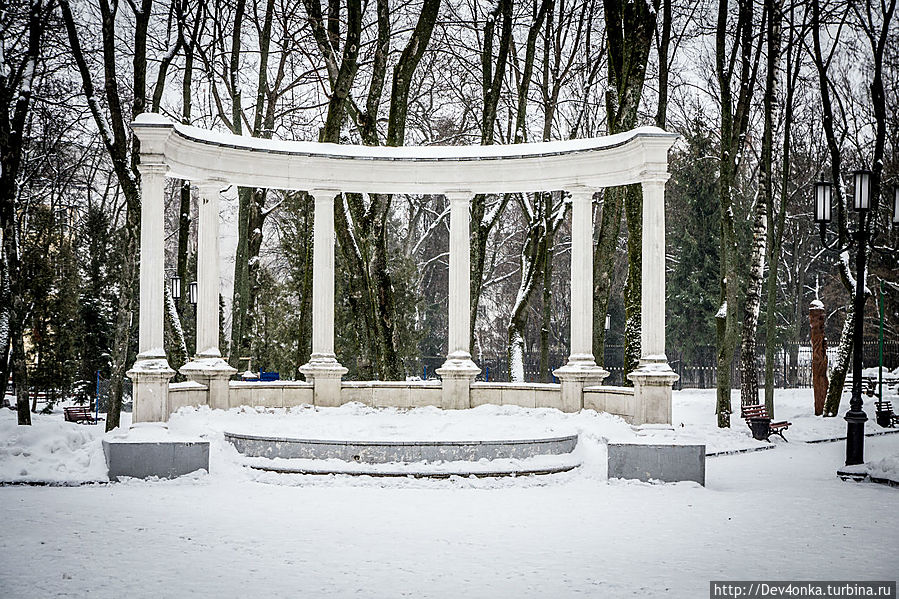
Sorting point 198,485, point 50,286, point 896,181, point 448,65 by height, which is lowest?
point 198,485

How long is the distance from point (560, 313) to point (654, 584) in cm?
5964

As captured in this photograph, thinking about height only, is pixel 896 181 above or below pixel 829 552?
above

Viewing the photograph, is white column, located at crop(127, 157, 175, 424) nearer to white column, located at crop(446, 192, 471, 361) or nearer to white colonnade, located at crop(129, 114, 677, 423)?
white colonnade, located at crop(129, 114, 677, 423)

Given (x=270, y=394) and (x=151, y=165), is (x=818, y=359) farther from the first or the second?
(x=151, y=165)

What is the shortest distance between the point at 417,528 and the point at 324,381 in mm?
10520

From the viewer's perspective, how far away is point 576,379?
→ 21.9 metres

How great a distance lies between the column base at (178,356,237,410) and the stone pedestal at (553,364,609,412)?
749cm

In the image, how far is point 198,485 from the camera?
16391 mm

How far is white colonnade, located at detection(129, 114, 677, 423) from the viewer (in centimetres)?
1908

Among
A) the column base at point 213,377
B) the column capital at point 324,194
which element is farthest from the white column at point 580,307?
the column base at point 213,377

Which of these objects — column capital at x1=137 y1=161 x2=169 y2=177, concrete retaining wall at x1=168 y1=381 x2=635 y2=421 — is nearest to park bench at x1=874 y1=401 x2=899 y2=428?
concrete retaining wall at x1=168 y1=381 x2=635 y2=421

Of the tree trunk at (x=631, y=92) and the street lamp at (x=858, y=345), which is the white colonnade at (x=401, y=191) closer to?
the tree trunk at (x=631, y=92)

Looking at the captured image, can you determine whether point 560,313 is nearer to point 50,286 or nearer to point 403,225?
point 403,225

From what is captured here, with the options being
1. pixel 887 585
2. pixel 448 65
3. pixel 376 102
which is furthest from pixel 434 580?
pixel 448 65
